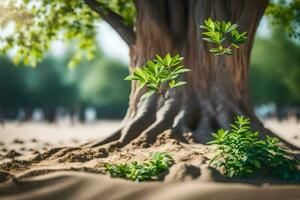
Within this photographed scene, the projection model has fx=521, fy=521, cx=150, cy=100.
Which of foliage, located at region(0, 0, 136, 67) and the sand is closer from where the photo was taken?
the sand

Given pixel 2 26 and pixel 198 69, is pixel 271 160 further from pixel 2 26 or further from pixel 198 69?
pixel 2 26

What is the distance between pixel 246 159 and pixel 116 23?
5866mm

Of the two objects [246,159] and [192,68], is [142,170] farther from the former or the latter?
[192,68]

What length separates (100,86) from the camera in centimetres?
6775

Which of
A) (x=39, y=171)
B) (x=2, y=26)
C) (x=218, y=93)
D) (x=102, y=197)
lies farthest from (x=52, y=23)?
(x=102, y=197)

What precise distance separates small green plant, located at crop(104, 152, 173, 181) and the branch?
523 centimetres

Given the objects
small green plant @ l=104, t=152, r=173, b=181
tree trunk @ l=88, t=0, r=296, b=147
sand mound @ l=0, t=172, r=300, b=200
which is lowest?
sand mound @ l=0, t=172, r=300, b=200

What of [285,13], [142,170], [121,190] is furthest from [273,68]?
[121,190]

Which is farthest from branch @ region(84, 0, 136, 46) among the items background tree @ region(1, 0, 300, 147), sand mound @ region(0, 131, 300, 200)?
sand mound @ region(0, 131, 300, 200)

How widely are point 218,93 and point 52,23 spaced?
213 inches

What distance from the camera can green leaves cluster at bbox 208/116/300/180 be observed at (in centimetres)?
603

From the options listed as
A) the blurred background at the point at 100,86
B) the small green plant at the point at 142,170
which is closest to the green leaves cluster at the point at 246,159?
the small green plant at the point at 142,170

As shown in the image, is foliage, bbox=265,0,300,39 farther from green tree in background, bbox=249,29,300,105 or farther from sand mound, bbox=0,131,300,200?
green tree in background, bbox=249,29,300,105

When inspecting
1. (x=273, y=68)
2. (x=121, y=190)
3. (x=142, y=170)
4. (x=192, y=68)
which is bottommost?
(x=121, y=190)
